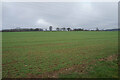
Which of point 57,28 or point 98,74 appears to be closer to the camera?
point 98,74

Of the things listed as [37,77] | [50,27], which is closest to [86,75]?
[37,77]

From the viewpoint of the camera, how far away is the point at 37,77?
4586mm

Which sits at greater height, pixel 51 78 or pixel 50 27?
pixel 50 27

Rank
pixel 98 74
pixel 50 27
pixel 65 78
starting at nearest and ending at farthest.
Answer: pixel 65 78 < pixel 98 74 < pixel 50 27

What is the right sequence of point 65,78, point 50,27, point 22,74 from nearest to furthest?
1. point 65,78
2. point 22,74
3. point 50,27

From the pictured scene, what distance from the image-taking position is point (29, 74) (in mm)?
4879

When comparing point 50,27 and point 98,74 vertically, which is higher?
point 50,27

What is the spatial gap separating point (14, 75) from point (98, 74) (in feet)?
15.4

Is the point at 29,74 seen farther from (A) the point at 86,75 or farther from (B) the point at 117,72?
(B) the point at 117,72

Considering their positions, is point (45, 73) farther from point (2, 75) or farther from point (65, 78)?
point (2, 75)

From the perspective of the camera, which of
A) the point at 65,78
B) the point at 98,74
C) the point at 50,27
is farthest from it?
the point at 50,27

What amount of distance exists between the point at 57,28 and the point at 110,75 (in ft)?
438

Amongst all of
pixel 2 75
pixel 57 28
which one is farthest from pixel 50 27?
pixel 2 75

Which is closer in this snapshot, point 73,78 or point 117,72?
point 73,78
